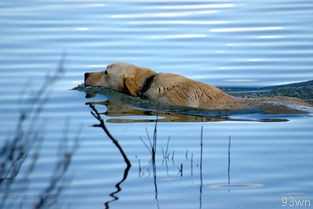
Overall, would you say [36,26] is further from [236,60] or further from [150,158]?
[150,158]

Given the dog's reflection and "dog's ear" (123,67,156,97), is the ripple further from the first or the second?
"dog's ear" (123,67,156,97)

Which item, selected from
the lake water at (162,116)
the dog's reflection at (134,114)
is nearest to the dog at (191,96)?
the dog's reflection at (134,114)

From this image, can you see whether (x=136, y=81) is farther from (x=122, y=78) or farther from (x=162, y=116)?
(x=162, y=116)

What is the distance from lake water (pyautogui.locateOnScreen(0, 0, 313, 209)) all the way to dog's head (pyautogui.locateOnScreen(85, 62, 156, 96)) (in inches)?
16.5

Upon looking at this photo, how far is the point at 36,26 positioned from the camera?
19484 millimetres

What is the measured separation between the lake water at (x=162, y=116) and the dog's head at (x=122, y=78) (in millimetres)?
419

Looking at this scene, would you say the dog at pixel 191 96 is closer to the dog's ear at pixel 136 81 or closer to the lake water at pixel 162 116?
the dog's ear at pixel 136 81

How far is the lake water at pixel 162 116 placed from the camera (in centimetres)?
899

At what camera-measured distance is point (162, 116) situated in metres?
12.8

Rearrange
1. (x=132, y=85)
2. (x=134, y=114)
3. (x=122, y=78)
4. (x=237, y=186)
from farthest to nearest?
(x=122, y=78) < (x=132, y=85) < (x=134, y=114) < (x=237, y=186)

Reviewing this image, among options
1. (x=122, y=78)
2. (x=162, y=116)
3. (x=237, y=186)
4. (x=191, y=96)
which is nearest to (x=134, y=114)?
(x=162, y=116)

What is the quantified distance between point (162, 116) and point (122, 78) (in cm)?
142

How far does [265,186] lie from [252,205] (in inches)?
23.2

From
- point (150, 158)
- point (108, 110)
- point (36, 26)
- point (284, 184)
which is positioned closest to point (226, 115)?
point (108, 110)
